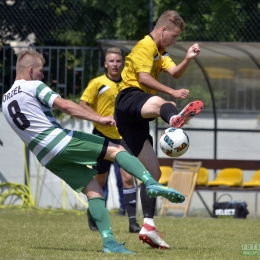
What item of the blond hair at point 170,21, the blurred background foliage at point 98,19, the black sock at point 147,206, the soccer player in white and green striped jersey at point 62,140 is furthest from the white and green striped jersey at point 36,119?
the blurred background foliage at point 98,19

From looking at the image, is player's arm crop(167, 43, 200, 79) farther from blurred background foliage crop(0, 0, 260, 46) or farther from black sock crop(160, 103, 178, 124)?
blurred background foliage crop(0, 0, 260, 46)

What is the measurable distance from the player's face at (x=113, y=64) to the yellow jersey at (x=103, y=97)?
0.48ft

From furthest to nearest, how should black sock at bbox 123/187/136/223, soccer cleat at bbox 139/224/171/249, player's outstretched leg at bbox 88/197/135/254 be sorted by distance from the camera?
black sock at bbox 123/187/136/223
soccer cleat at bbox 139/224/171/249
player's outstretched leg at bbox 88/197/135/254

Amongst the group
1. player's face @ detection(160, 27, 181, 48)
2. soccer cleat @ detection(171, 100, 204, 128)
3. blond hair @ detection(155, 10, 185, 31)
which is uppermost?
blond hair @ detection(155, 10, 185, 31)

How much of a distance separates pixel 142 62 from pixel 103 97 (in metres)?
3.50

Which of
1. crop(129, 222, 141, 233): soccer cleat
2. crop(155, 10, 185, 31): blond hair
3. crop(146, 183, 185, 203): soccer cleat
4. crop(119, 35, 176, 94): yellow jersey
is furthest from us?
crop(129, 222, 141, 233): soccer cleat

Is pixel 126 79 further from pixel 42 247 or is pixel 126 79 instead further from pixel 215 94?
pixel 215 94

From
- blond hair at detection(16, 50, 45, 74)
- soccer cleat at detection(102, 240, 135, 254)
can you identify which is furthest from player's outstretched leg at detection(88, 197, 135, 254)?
blond hair at detection(16, 50, 45, 74)

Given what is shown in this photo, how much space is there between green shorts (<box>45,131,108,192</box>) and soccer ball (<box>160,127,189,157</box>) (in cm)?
56

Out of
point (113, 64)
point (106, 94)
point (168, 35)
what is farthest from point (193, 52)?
point (106, 94)

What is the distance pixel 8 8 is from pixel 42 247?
969 centimetres

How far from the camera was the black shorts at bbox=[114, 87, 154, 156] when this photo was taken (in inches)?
294

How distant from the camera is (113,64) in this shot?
10.9 meters

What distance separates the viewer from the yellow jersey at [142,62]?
7617 mm
